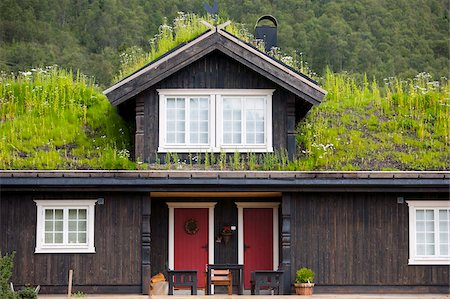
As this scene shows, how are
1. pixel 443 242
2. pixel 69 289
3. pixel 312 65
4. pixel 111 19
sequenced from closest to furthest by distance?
pixel 69 289, pixel 443 242, pixel 312 65, pixel 111 19

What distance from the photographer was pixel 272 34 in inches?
1155

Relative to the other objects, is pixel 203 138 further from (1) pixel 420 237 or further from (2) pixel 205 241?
(1) pixel 420 237

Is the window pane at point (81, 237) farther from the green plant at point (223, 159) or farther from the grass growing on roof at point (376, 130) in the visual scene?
the grass growing on roof at point (376, 130)

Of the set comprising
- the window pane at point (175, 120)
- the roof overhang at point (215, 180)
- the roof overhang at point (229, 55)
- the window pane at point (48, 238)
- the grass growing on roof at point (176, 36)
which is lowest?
the window pane at point (48, 238)

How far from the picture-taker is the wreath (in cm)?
2557

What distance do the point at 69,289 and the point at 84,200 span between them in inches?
87.1

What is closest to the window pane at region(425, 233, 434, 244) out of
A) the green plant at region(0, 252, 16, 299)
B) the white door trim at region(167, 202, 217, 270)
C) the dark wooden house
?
the dark wooden house

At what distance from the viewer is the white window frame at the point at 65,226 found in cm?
Answer: 2377

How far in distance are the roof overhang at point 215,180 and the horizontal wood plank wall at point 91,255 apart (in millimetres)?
512

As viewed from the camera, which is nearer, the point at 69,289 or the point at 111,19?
the point at 69,289

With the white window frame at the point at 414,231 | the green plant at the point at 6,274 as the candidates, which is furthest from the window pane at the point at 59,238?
the white window frame at the point at 414,231

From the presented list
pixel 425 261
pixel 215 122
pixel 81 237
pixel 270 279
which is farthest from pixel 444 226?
pixel 81 237

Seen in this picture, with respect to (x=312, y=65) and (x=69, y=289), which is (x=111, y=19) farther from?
(x=69, y=289)

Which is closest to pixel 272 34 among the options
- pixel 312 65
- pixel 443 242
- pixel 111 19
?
pixel 443 242
